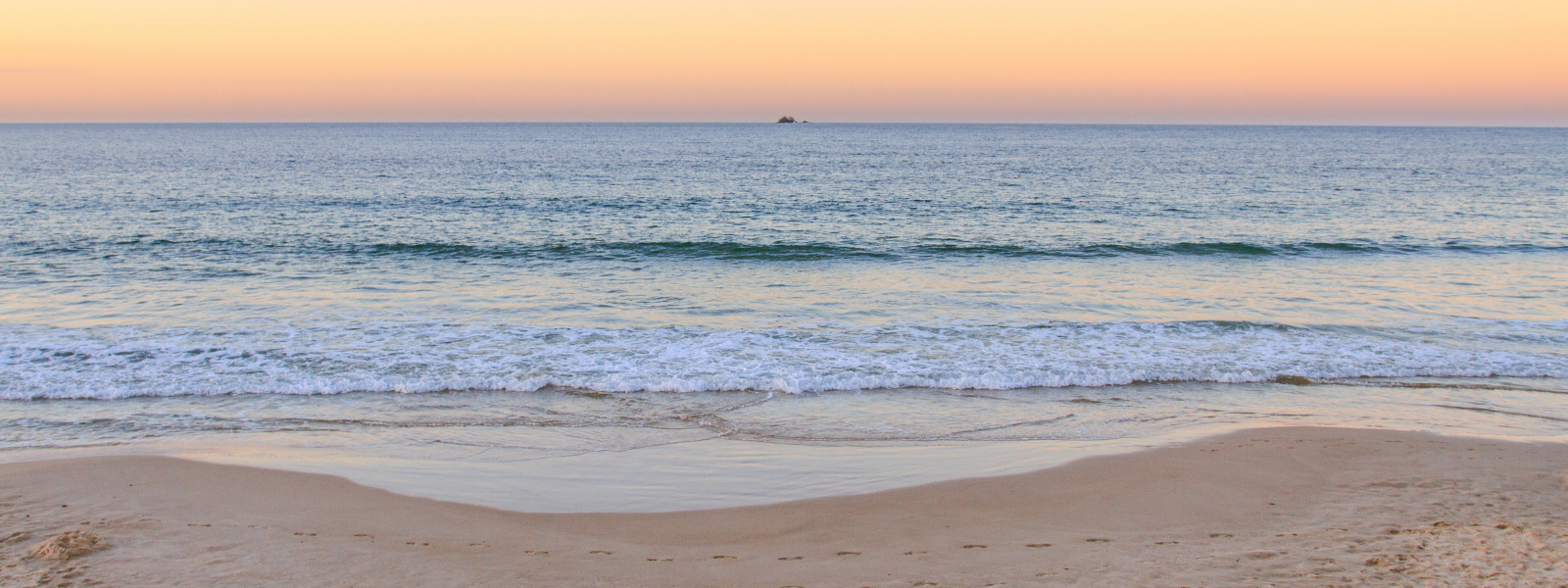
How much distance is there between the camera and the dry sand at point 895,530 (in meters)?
5.27

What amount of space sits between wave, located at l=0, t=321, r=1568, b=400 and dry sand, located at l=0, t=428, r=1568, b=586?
330 centimetres

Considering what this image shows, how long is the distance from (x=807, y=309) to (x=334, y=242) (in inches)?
600

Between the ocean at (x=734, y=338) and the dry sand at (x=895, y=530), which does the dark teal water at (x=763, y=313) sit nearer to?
the ocean at (x=734, y=338)

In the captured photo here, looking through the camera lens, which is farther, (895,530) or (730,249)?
(730,249)

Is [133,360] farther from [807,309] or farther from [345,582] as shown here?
[807,309]

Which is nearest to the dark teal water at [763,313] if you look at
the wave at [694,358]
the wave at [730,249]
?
the wave at [694,358]

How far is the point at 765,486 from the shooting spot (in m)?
7.14

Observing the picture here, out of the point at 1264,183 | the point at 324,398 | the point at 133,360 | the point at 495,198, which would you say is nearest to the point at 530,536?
the point at 324,398

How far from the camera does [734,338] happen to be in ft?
43.3

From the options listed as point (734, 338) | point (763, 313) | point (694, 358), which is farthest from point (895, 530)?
point (763, 313)

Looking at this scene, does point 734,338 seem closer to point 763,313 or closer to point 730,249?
point 763,313

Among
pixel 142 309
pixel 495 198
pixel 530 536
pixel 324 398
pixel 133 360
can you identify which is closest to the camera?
pixel 530 536

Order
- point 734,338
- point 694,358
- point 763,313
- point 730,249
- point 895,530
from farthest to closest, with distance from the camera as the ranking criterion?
point 730,249 < point 763,313 < point 734,338 < point 694,358 < point 895,530

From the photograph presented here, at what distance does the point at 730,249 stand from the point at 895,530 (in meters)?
17.4
